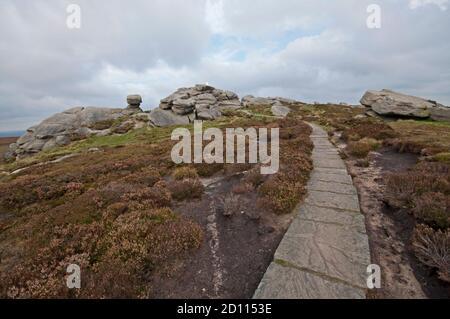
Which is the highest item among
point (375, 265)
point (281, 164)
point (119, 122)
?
point (119, 122)

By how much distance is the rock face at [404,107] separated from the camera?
25525 mm

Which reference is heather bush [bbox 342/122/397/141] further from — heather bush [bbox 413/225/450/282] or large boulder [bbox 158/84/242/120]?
large boulder [bbox 158/84/242/120]

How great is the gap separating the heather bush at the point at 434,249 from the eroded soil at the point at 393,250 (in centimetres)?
17

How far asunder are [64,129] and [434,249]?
5308 centimetres

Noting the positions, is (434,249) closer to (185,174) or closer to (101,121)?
(185,174)

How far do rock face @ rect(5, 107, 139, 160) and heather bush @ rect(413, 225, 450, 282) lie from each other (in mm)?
41563

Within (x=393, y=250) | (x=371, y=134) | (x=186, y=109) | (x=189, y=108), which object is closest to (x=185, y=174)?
(x=393, y=250)

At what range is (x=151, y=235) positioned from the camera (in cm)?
502

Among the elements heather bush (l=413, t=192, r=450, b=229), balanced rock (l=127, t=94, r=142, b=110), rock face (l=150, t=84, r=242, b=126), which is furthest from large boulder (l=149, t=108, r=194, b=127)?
heather bush (l=413, t=192, r=450, b=229)

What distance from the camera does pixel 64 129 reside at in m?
42.7

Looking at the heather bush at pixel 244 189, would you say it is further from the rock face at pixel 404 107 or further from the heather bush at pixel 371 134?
the rock face at pixel 404 107
